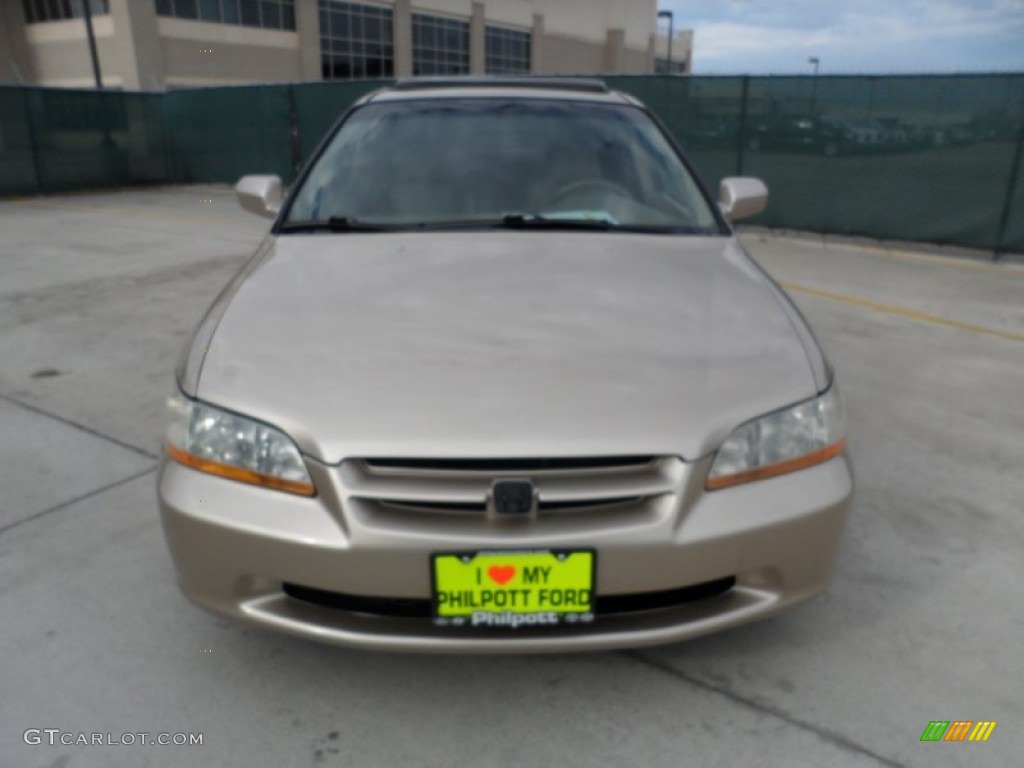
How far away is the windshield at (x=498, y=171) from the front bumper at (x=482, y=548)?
129 centimetres

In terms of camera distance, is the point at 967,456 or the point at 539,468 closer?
the point at 539,468

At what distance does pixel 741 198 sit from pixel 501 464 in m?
2.22

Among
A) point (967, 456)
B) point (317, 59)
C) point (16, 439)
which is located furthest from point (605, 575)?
point (317, 59)

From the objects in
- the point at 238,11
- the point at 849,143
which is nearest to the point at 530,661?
the point at 849,143

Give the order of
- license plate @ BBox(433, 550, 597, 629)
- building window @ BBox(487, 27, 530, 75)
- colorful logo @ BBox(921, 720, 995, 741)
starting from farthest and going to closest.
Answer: building window @ BBox(487, 27, 530, 75) → colorful logo @ BBox(921, 720, 995, 741) → license plate @ BBox(433, 550, 597, 629)

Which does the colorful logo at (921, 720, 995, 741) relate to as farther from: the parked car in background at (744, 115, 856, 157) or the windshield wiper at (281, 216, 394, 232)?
the parked car in background at (744, 115, 856, 157)

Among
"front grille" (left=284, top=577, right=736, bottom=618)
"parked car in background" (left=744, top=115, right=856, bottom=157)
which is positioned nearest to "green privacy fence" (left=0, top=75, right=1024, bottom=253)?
"parked car in background" (left=744, top=115, right=856, bottom=157)

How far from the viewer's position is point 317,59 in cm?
3391

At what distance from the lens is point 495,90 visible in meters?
3.39

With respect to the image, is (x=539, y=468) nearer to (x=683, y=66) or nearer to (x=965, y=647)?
(x=965, y=647)

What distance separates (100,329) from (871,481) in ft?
16.2

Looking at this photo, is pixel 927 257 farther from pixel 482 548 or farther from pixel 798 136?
pixel 482 548

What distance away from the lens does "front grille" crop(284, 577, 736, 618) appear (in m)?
1.80

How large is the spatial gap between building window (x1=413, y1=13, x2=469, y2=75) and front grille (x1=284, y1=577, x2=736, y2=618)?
40509 millimetres
